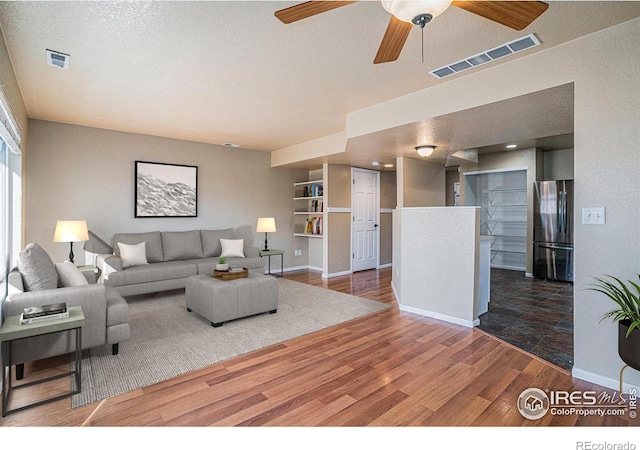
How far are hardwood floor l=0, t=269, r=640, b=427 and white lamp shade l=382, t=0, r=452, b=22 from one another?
208 cm

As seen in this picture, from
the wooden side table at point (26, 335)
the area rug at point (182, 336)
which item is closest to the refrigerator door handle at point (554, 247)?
the area rug at point (182, 336)

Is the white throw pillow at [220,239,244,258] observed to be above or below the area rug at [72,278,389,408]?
above

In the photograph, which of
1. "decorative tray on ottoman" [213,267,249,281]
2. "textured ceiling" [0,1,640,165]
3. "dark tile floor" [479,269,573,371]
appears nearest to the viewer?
"textured ceiling" [0,1,640,165]

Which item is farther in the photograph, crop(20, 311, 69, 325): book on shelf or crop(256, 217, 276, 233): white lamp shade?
crop(256, 217, 276, 233): white lamp shade

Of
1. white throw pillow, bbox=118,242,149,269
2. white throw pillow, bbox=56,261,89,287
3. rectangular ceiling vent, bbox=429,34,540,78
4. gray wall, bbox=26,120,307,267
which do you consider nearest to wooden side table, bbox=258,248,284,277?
gray wall, bbox=26,120,307,267

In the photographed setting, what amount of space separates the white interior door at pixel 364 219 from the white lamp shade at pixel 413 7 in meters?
5.13

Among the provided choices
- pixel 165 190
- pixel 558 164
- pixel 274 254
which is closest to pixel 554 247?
pixel 558 164

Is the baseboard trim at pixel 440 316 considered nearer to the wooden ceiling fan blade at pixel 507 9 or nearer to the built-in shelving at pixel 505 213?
the wooden ceiling fan blade at pixel 507 9

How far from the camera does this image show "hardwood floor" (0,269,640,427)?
1.88 meters

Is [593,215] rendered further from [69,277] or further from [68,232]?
[68,232]

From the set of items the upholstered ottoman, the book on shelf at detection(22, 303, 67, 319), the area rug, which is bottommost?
the area rug

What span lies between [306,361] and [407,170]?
397cm

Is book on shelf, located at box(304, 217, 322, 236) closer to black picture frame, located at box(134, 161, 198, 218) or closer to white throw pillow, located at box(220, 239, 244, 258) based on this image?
white throw pillow, located at box(220, 239, 244, 258)

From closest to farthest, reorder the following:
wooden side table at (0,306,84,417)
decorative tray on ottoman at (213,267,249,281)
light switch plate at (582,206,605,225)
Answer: wooden side table at (0,306,84,417)
light switch plate at (582,206,605,225)
decorative tray on ottoman at (213,267,249,281)
